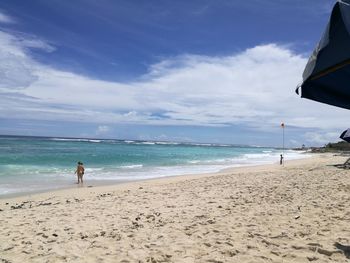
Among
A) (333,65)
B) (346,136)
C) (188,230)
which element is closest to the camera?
(333,65)

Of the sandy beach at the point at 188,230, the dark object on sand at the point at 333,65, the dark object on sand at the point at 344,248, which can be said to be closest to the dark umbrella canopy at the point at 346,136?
the sandy beach at the point at 188,230

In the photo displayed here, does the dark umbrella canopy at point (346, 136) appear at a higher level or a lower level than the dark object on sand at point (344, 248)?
higher

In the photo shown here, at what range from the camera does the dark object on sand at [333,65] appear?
2.90 meters

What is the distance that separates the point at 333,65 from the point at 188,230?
3968 mm

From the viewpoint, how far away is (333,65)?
Answer: 3.20 m

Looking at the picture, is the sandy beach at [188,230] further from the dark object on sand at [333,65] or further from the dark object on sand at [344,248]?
the dark object on sand at [333,65]

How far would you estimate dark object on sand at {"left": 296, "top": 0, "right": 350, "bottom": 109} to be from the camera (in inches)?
114

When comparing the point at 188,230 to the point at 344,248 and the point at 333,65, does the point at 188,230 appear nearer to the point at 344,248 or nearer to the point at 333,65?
the point at 344,248

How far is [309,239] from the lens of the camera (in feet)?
17.9

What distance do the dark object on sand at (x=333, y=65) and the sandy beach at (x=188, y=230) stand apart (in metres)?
2.05

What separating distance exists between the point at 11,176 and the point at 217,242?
16554 mm

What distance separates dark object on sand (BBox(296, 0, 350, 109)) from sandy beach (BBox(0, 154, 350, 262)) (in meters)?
2.05

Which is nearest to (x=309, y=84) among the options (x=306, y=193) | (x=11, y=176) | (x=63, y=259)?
(x=63, y=259)

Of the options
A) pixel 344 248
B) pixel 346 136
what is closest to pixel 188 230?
pixel 344 248
